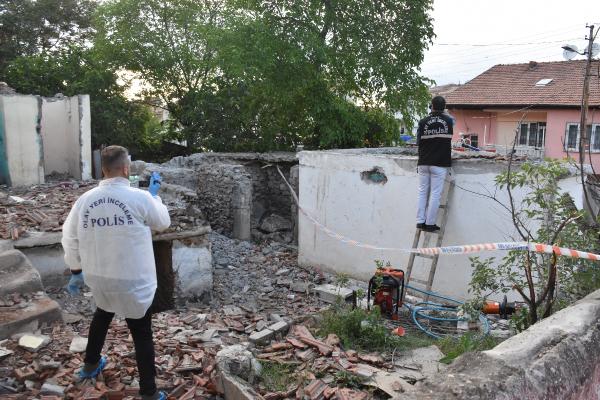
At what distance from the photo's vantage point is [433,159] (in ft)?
23.5

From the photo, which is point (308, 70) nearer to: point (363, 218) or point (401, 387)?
point (363, 218)

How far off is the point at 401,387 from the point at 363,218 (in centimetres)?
532

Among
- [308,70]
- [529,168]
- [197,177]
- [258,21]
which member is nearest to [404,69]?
[308,70]

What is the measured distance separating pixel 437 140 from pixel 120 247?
497cm

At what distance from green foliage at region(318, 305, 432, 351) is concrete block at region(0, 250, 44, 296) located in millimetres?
2881

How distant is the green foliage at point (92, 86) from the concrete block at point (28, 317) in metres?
12.8

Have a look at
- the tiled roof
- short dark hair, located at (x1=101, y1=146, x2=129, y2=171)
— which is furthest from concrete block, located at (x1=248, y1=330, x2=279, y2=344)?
the tiled roof

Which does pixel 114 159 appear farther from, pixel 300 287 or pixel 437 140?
pixel 300 287

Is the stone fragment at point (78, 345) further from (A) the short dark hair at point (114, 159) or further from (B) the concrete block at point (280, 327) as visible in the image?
(A) the short dark hair at point (114, 159)

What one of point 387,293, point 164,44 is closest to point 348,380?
point 387,293

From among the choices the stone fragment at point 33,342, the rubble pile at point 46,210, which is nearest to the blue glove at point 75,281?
the stone fragment at point 33,342

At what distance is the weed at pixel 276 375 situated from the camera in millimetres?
3660

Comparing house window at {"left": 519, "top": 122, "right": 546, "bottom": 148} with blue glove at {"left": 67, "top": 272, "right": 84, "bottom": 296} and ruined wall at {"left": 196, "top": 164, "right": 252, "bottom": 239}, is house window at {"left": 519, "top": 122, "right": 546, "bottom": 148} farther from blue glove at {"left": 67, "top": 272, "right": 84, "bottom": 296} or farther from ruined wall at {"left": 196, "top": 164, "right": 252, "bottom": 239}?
blue glove at {"left": 67, "top": 272, "right": 84, "bottom": 296}

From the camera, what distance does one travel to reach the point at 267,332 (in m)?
4.52
